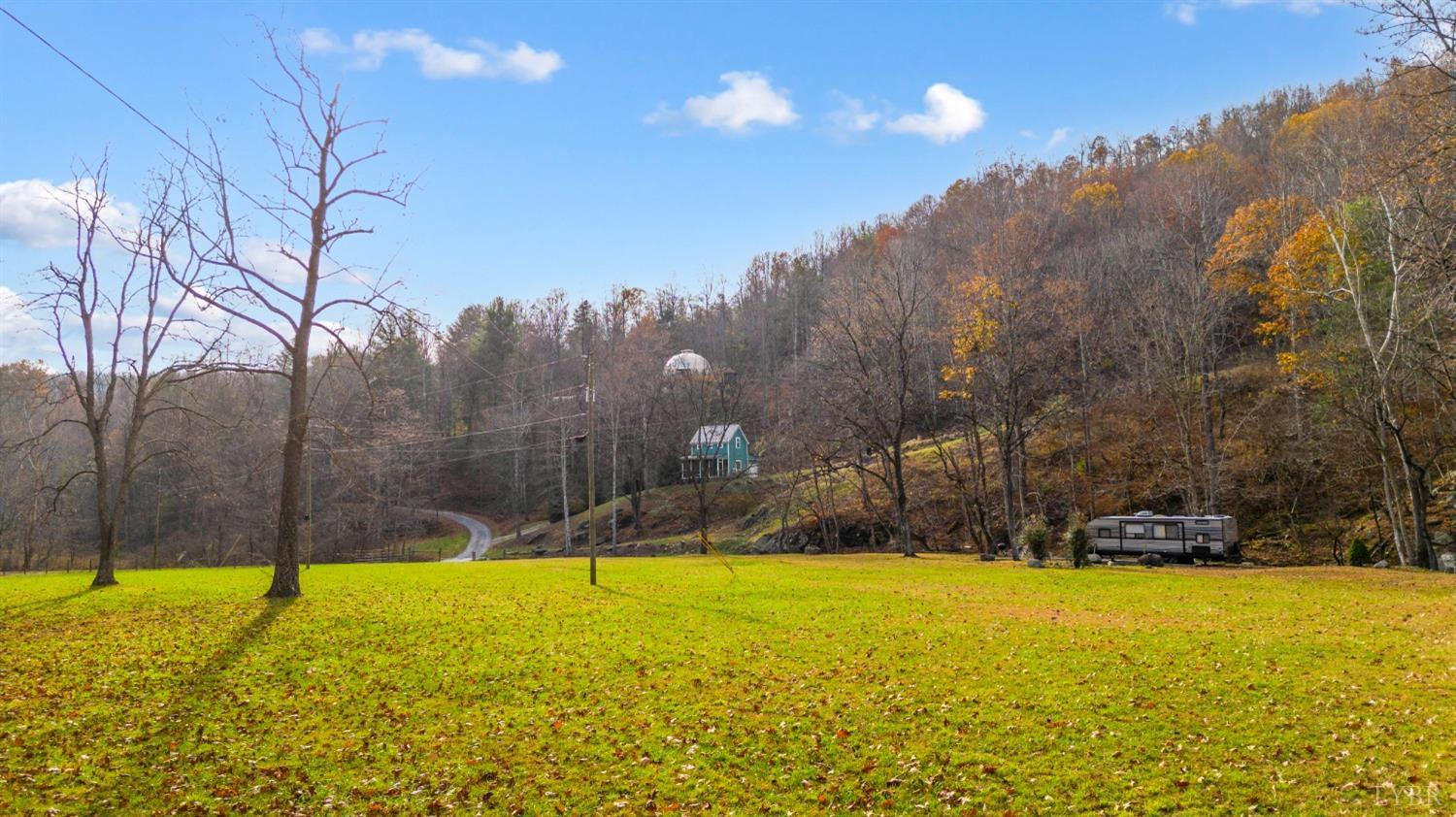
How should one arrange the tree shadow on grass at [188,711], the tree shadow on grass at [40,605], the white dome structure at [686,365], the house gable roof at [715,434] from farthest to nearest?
the white dome structure at [686,365] < the house gable roof at [715,434] < the tree shadow on grass at [40,605] < the tree shadow on grass at [188,711]

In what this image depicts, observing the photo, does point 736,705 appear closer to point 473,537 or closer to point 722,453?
point 722,453

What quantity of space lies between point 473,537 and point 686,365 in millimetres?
21895

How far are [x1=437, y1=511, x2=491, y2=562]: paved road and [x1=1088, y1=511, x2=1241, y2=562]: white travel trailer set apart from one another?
35403 mm

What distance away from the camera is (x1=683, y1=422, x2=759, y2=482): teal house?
196ft

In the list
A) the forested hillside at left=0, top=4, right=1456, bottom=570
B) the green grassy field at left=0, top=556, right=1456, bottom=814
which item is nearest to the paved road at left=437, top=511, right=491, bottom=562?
the forested hillside at left=0, top=4, right=1456, bottom=570

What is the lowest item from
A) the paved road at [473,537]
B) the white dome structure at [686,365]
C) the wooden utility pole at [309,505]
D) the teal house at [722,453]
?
the paved road at [473,537]

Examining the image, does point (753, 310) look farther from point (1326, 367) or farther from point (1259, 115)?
point (1326, 367)

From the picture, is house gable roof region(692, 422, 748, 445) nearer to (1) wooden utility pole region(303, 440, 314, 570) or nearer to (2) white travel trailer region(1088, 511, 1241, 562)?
(1) wooden utility pole region(303, 440, 314, 570)

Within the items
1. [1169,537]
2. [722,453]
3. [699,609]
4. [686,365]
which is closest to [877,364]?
[1169,537]

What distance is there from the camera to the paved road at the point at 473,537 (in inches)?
2159

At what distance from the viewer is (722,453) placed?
64.2 meters

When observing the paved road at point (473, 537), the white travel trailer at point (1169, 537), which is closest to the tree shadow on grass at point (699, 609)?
the white travel trailer at point (1169, 537)

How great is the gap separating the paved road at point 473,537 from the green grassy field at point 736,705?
36948 mm

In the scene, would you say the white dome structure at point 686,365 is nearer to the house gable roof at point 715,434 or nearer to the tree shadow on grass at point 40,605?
the house gable roof at point 715,434
